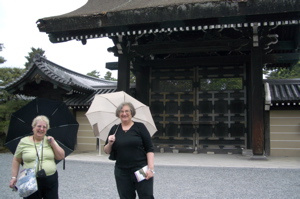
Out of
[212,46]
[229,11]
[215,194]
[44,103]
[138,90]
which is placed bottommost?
[215,194]

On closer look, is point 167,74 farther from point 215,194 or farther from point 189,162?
point 215,194

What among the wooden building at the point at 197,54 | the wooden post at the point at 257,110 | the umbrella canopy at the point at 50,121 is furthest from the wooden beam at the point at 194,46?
the umbrella canopy at the point at 50,121

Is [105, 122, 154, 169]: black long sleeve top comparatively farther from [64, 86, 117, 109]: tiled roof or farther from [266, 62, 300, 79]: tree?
[266, 62, 300, 79]: tree

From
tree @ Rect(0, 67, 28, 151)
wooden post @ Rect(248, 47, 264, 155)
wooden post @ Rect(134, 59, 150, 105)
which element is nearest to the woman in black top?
wooden post @ Rect(248, 47, 264, 155)

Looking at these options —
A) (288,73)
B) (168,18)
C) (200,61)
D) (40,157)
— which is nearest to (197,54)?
(200,61)

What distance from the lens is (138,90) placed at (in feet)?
35.1

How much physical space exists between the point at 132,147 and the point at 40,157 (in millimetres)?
937

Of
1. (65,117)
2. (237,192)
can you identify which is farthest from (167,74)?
(65,117)

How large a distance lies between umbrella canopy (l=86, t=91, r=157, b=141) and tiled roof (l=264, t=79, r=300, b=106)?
629cm

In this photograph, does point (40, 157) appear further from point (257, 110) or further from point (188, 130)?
point (188, 130)

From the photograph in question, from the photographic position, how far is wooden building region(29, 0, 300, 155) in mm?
7594

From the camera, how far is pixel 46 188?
3.14 metres

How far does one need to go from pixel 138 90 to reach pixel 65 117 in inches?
281

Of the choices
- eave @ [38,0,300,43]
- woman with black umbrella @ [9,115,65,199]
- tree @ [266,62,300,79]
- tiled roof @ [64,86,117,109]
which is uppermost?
tree @ [266,62,300,79]
